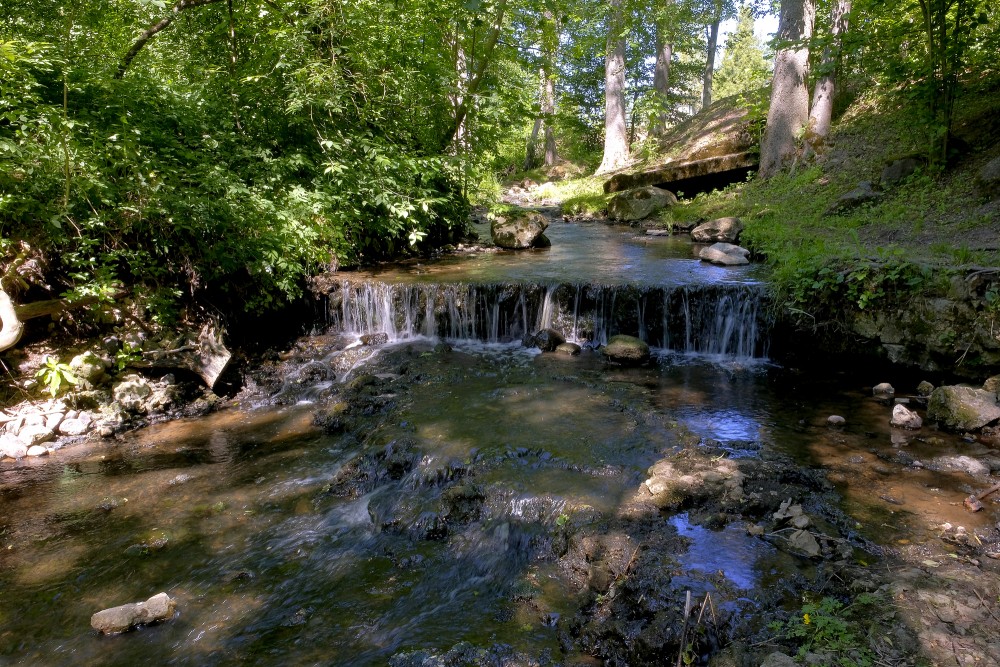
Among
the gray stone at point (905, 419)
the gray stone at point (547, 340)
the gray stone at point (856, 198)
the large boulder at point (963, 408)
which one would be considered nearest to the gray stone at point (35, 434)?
the gray stone at point (547, 340)

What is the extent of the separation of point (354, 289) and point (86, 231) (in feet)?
13.0

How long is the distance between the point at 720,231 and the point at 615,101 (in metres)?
11.7

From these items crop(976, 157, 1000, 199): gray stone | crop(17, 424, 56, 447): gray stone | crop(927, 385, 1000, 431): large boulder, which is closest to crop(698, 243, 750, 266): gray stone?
crop(976, 157, 1000, 199): gray stone

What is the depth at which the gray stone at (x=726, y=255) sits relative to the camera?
399 inches

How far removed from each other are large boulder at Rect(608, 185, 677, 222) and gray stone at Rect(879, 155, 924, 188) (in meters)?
6.52

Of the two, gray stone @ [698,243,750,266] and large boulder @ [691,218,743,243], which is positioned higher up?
large boulder @ [691,218,743,243]

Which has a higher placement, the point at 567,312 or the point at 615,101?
the point at 615,101

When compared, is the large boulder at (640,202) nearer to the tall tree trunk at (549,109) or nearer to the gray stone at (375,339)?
the tall tree trunk at (549,109)

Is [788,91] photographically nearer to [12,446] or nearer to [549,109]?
[549,109]

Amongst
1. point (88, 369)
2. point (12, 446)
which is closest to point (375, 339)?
point (88, 369)

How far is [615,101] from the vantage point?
→ 21.8 metres

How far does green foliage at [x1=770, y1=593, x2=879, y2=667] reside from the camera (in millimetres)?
2535

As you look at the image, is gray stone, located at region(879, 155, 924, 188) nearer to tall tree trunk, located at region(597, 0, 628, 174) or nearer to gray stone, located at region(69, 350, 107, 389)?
tall tree trunk, located at region(597, 0, 628, 174)

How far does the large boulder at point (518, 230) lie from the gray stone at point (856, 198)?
606 cm
